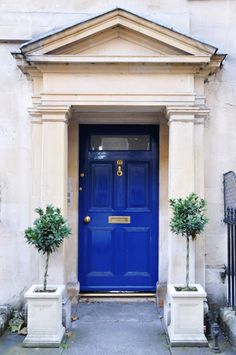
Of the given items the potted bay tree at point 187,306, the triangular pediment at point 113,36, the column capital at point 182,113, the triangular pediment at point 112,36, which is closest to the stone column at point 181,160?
the column capital at point 182,113

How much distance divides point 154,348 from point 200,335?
1.60ft

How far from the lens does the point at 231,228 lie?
4250 mm

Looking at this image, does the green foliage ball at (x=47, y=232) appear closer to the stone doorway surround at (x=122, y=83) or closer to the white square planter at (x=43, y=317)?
the stone doorway surround at (x=122, y=83)

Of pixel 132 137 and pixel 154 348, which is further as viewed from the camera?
pixel 132 137

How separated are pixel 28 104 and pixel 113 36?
4.30ft

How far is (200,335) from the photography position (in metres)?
3.67

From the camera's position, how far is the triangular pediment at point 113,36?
4.11 meters

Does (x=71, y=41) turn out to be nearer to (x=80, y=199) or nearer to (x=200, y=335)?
(x=80, y=199)

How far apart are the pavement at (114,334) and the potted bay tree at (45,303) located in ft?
0.35

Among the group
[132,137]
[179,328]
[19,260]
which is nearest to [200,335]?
[179,328]

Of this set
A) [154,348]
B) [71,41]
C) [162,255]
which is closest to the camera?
[154,348]

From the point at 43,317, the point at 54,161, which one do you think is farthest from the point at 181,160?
the point at 43,317

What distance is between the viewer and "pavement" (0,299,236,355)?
11.7 ft

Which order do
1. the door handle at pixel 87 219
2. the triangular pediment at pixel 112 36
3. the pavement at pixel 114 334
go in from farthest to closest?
the door handle at pixel 87 219 → the triangular pediment at pixel 112 36 → the pavement at pixel 114 334
